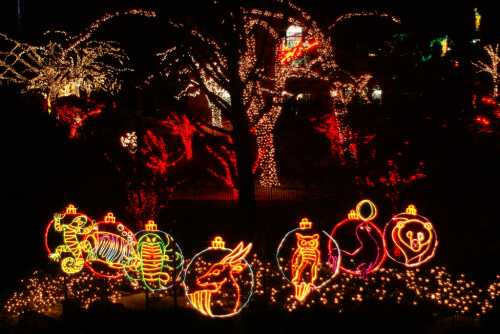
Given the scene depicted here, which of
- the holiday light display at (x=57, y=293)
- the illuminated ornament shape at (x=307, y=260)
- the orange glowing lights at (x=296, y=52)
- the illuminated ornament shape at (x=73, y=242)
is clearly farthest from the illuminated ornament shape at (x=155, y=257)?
the orange glowing lights at (x=296, y=52)

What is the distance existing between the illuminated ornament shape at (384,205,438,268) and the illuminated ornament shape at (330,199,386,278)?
10.5 inches

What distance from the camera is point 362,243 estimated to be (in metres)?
10.9

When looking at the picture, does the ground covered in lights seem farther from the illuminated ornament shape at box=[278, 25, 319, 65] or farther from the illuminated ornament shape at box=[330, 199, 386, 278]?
the illuminated ornament shape at box=[278, 25, 319, 65]

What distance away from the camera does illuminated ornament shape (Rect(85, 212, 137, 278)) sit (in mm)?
11266

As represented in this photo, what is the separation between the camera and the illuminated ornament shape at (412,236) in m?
10.5

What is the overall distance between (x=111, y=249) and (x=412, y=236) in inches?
209

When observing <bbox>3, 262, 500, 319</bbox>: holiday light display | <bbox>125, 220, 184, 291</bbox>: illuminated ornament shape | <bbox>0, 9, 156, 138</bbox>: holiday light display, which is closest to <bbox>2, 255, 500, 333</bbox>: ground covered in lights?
<bbox>3, 262, 500, 319</bbox>: holiday light display

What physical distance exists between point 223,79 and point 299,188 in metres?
7.53

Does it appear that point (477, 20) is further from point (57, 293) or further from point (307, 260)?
point (57, 293)

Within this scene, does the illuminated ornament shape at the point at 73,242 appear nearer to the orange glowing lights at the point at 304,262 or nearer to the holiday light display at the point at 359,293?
the holiday light display at the point at 359,293

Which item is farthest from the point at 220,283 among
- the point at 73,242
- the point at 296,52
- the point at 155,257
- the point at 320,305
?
the point at 296,52

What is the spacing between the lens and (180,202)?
1916 centimetres

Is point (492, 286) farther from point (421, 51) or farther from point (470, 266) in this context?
point (421, 51)

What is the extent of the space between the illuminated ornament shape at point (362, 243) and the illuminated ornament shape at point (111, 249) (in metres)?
3.60
